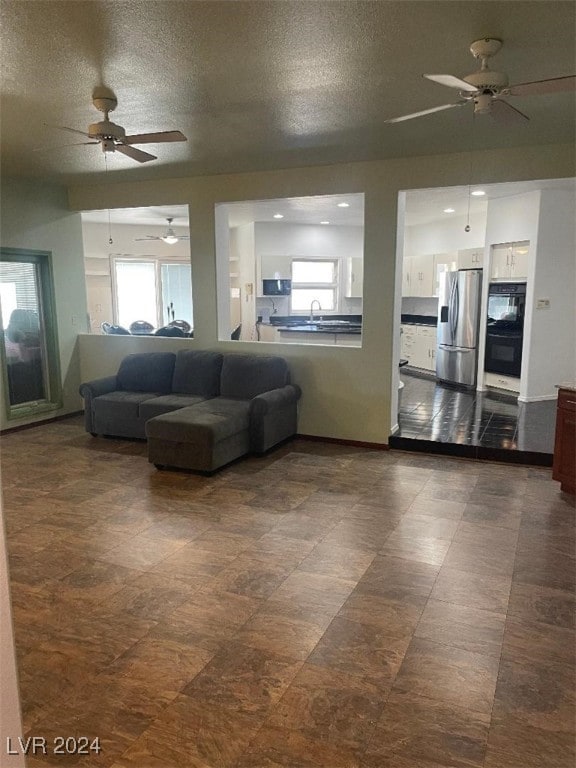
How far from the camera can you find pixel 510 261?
6.93m

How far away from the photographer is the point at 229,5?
7.41 feet

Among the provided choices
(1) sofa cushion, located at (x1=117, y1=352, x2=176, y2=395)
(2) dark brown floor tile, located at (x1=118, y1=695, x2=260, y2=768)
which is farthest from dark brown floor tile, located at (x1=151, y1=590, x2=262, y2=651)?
(1) sofa cushion, located at (x1=117, y1=352, x2=176, y2=395)

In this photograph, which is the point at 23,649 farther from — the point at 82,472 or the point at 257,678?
the point at 82,472

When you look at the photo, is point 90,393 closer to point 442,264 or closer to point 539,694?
point 539,694

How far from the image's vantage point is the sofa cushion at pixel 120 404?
5531mm

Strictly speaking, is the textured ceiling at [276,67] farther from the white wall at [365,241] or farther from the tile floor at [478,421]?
the tile floor at [478,421]

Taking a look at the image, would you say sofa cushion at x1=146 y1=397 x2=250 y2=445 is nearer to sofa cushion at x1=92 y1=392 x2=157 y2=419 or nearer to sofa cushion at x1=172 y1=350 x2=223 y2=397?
sofa cushion at x1=172 y1=350 x2=223 y2=397

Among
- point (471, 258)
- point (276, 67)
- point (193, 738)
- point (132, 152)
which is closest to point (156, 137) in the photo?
point (132, 152)

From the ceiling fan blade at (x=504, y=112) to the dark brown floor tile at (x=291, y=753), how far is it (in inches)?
120

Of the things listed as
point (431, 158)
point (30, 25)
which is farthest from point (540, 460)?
point (30, 25)

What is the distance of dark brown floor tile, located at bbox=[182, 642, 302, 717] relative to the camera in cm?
209

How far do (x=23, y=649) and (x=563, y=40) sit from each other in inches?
151

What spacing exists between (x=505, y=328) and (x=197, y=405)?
4.38 metres

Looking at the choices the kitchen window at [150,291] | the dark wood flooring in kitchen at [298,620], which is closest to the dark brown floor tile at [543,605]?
the dark wood flooring in kitchen at [298,620]
